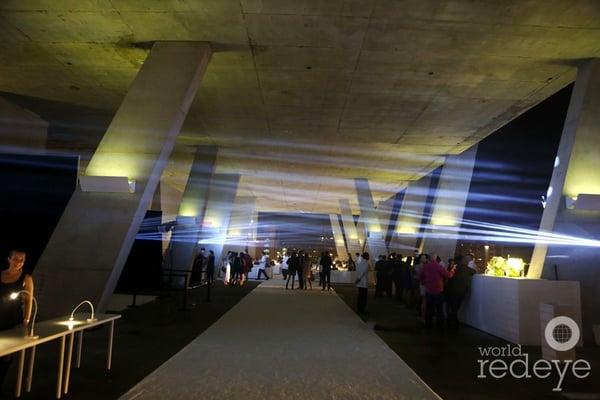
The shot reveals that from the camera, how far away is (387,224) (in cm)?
3000

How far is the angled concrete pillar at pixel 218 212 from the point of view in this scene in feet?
66.0

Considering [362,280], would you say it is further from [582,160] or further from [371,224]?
[371,224]

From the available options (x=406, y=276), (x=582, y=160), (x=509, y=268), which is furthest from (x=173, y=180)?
(x=582, y=160)

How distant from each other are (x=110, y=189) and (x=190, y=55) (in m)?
3.30

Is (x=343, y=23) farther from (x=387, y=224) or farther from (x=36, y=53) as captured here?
(x=387, y=224)

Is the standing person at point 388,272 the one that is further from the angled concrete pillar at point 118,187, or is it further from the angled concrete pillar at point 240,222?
the angled concrete pillar at point 240,222

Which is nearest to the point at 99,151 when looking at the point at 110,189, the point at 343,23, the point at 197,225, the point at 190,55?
the point at 110,189

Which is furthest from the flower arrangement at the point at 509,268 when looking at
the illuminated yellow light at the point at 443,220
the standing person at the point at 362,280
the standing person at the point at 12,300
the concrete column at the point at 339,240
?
the concrete column at the point at 339,240

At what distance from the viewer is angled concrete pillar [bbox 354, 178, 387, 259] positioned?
80.9 feet

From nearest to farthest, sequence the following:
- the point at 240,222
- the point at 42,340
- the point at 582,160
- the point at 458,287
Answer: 1. the point at 42,340
2. the point at 582,160
3. the point at 458,287
4. the point at 240,222

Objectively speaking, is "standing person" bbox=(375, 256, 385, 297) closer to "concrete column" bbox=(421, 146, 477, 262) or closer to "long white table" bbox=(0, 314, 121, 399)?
"concrete column" bbox=(421, 146, 477, 262)

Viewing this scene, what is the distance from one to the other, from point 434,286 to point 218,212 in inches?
556

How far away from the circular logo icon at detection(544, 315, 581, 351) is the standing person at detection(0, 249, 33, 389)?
22.5ft

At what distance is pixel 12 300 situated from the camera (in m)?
4.29
